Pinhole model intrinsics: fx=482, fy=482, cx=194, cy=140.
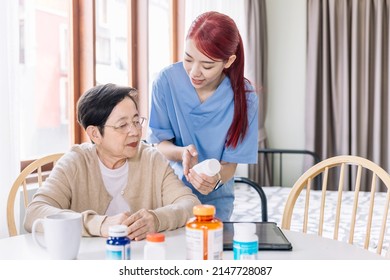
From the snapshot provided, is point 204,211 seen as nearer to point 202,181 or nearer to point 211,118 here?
point 202,181

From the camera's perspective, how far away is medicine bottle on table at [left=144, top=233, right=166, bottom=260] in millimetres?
706

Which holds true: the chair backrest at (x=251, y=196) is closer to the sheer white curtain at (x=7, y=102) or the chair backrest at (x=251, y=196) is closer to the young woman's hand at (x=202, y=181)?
the young woman's hand at (x=202, y=181)

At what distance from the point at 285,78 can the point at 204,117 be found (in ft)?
9.38

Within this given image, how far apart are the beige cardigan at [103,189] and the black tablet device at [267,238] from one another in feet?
0.52

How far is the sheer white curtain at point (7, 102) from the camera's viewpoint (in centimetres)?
164

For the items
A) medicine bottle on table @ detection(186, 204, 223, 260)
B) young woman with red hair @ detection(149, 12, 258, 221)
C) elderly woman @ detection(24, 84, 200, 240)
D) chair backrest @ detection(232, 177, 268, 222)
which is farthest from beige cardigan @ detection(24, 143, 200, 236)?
chair backrest @ detection(232, 177, 268, 222)

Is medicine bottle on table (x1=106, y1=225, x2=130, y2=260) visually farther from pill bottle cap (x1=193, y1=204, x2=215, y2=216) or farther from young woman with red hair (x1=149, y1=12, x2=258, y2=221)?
young woman with red hair (x1=149, y1=12, x2=258, y2=221)

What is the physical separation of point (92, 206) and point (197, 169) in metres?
0.30

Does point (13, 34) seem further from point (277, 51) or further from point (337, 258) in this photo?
point (277, 51)

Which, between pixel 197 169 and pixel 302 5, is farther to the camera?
pixel 302 5

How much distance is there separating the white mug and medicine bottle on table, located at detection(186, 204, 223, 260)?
0.27m

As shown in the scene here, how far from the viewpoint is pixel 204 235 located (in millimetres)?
715

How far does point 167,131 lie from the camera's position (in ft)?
5.07
